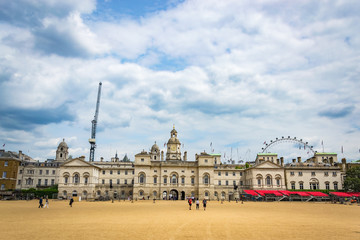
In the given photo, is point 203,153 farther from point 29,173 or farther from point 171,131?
point 29,173

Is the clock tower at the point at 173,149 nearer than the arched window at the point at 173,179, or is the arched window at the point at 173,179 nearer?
the arched window at the point at 173,179

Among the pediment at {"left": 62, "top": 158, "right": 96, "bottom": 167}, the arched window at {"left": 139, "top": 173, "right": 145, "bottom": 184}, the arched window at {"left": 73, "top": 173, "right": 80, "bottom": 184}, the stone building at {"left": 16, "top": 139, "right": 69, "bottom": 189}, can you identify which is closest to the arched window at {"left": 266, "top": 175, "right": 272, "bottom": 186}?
the arched window at {"left": 139, "top": 173, "right": 145, "bottom": 184}

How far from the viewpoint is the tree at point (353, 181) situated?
69.4 metres

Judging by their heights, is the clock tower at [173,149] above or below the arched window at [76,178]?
above

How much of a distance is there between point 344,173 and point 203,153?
40595 millimetres

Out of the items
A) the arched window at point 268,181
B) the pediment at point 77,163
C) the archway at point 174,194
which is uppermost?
the pediment at point 77,163

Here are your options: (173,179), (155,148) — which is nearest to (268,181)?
(173,179)

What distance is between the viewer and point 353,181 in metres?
69.6

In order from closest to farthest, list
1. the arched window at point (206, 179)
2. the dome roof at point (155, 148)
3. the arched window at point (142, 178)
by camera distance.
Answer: the arched window at point (142, 178), the arched window at point (206, 179), the dome roof at point (155, 148)

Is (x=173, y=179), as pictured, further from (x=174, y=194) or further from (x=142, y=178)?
(x=142, y=178)

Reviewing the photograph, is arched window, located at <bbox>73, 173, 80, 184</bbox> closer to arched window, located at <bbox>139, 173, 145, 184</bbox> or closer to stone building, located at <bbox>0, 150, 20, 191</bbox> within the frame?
Answer: arched window, located at <bbox>139, 173, 145, 184</bbox>

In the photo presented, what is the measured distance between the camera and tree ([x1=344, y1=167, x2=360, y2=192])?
69375 mm

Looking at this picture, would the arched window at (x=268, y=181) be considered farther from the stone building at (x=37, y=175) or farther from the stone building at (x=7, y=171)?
the stone building at (x=7, y=171)

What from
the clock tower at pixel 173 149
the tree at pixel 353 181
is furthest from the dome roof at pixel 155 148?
the tree at pixel 353 181
